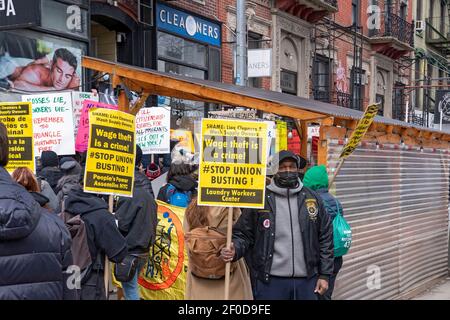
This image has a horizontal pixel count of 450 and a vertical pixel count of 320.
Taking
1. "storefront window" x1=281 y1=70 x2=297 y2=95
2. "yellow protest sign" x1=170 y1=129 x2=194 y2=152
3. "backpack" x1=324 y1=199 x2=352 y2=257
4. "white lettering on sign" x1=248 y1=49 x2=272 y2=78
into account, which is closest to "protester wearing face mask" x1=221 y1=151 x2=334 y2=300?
"backpack" x1=324 y1=199 x2=352 y2=257

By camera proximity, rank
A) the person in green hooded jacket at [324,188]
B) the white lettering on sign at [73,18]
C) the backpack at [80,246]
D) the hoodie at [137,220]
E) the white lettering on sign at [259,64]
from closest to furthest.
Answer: the backpack at [80,246] < the hoodie at [137,220] < the person in green hooded jacket at [324,188] < the white lettering on sign at [73,18] < the white lettering on sign at [259,64]

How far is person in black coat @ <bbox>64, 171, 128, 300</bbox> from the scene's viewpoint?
495 cm

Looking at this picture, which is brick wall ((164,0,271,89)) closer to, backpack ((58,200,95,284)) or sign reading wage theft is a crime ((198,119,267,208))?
sign reading wage theft is a crime ((198,119,267,208))

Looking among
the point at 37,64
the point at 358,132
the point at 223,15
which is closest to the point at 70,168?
the point at 358,132

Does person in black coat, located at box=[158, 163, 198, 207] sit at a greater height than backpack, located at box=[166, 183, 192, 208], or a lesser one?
greater

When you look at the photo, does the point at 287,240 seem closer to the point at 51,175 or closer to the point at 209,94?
the point at 51,175

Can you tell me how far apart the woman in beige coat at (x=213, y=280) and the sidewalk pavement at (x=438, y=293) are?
4697 millimetres

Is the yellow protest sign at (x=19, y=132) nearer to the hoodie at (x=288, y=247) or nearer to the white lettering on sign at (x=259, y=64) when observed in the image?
the hoodie at (x=288, y=247)

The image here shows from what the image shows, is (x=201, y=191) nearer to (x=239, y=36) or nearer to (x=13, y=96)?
(x=13, y=96)

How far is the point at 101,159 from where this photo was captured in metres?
5.31

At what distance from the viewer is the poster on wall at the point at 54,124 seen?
7.73 m

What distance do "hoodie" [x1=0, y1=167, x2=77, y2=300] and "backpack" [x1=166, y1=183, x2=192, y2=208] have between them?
390 cm

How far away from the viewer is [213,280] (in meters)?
5.16

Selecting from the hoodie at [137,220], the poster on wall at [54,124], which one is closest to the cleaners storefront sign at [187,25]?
the poster on wall at [54,124]
